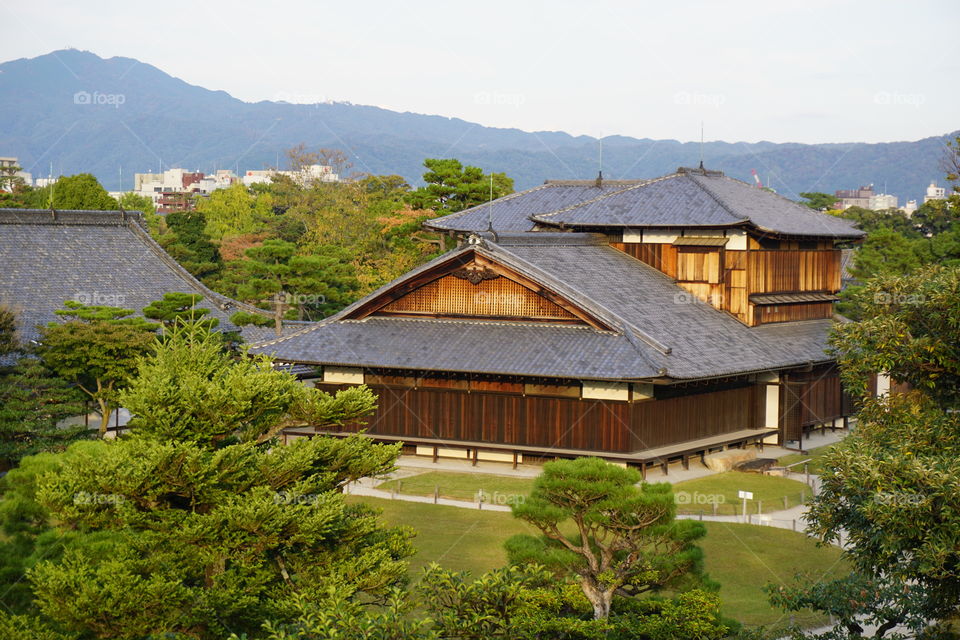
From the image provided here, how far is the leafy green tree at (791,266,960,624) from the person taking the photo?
1088 centimetres

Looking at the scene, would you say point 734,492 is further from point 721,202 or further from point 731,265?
point 721,202

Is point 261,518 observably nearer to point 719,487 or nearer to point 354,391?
point 354,391

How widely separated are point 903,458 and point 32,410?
19199mm

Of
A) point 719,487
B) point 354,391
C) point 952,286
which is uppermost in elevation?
point 952,286

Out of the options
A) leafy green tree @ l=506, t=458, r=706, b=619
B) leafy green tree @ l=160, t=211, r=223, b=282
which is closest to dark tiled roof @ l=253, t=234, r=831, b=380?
leafy green tree @ l=506, t=458, r=706, b=619

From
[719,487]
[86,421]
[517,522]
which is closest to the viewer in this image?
[517,522]

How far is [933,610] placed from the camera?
11.8m

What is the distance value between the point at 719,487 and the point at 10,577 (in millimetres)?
17714

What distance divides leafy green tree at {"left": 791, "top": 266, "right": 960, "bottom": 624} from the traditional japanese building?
34.7 feet

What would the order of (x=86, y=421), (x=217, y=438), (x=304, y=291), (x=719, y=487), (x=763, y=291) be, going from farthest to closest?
(x=304, y=291)
(x=763, y=291)
(x=86, y=421)
(x=719, y=487)
(x=217, y=438)

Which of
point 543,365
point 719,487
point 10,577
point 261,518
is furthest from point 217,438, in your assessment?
point 719,487

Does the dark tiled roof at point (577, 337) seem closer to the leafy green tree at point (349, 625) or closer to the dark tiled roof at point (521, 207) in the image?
the dark tiled roof at point (521, 207)

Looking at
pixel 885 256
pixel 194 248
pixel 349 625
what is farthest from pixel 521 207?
pixel 349 625

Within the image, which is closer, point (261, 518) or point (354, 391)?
point (261, 518)
